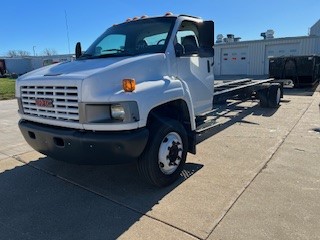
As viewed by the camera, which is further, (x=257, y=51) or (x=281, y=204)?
(x=257, y=51)

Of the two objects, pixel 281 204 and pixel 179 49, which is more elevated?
pixel 179 49

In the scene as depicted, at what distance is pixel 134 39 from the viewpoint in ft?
15.5

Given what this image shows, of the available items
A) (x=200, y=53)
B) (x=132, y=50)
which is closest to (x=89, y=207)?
(x=132, y=50)

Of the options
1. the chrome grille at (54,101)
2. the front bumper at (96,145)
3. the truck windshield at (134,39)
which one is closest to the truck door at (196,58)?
the truck windshield at (134,39)

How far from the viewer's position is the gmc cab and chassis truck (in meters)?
3.36

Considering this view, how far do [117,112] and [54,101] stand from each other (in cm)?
85

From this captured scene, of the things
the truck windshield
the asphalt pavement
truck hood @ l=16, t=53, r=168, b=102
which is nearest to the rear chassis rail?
the asphalt pavement

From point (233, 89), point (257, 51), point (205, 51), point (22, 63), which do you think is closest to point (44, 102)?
point (205, 51)

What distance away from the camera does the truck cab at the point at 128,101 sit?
335cm

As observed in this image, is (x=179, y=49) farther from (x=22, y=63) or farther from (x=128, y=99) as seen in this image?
(x=22, y=63)

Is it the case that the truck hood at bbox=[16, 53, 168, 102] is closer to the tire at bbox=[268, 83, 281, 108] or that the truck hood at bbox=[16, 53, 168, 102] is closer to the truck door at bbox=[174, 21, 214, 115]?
the truck door at bbox=[174, 21, 214, 115]

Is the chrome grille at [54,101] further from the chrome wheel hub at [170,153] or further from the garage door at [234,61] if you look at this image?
the garage door at [234,61]

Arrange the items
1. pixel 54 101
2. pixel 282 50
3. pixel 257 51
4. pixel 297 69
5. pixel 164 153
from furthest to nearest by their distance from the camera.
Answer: pixel 257 51
pixel 282 50
pixel 297 69
pixel 164 153
pixel 54 101

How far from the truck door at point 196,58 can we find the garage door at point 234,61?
77.4 ft
